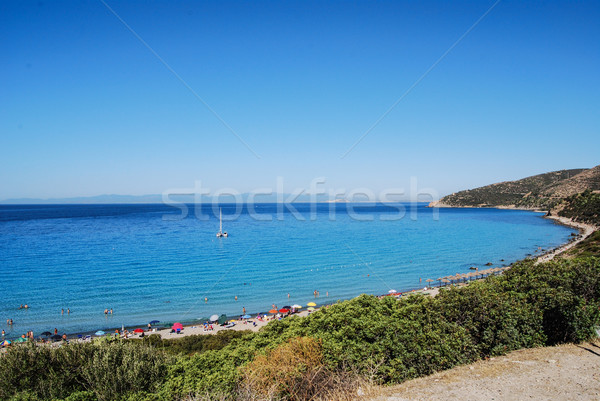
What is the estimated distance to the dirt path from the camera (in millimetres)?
6043

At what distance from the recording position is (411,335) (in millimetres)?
7301

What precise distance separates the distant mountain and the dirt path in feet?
402

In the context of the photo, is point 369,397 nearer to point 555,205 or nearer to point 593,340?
point 593,340

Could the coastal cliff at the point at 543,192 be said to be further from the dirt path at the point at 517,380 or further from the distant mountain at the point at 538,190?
the dirt path at the point at 517,380

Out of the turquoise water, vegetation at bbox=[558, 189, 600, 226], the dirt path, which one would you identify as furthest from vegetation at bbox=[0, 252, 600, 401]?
vegetation at bbox=[558, 189, 600, 226]

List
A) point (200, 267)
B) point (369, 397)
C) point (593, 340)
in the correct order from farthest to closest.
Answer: point (200, 267)
point (593, 340)
point (369, 397)

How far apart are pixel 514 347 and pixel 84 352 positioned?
1035 cm

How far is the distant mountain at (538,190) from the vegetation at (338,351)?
12091 cm

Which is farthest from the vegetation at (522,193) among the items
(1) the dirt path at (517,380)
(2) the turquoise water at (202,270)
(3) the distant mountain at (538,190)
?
(1) the dirt path at (517,380)

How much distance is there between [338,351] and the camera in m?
6.94

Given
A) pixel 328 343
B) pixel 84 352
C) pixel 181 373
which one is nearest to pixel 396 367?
pixel 328 343

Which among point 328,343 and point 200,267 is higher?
point 328,343

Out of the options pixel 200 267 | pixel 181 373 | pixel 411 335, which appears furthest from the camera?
pixel 200 267

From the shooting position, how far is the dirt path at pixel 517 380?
19.8 feet
